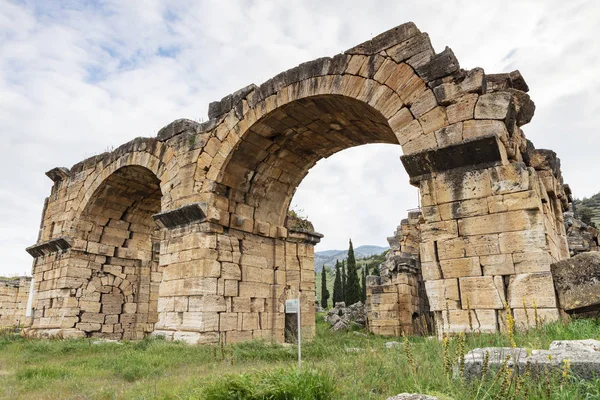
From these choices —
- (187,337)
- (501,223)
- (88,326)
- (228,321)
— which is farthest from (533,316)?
(88,326)

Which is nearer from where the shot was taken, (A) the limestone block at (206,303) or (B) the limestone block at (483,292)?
(B) the limestone block at (483,292)

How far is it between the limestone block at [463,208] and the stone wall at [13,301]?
2317 cm

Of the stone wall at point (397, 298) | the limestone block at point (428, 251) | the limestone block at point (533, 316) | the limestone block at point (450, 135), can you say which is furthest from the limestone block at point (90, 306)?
the limestone block at point (533, 316)

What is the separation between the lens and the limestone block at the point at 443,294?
5.97 meters

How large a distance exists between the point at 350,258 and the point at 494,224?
85.7 feet

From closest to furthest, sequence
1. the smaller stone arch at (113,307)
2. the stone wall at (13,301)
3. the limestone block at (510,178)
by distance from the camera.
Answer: the limestone block at (510,178)
the smaller stone arch at (113,307)
the stone wall at (13,301)

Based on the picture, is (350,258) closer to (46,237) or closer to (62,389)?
(46,237)

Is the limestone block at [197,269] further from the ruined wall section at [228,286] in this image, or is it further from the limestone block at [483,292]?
the limestone block at [483,292]

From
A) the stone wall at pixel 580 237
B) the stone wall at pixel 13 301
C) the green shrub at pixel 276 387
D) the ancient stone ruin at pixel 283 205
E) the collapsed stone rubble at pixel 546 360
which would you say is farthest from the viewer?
the stone wall at pixel 13 301

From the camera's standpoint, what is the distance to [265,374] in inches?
149

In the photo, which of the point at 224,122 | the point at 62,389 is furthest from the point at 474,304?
the point at 224,122

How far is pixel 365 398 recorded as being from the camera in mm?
3227

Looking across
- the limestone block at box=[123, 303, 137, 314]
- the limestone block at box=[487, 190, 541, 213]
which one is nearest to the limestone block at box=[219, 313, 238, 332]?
the limestone block at box=[487, 190, 541, 213]

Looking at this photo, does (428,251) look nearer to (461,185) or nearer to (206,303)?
(461,185)
